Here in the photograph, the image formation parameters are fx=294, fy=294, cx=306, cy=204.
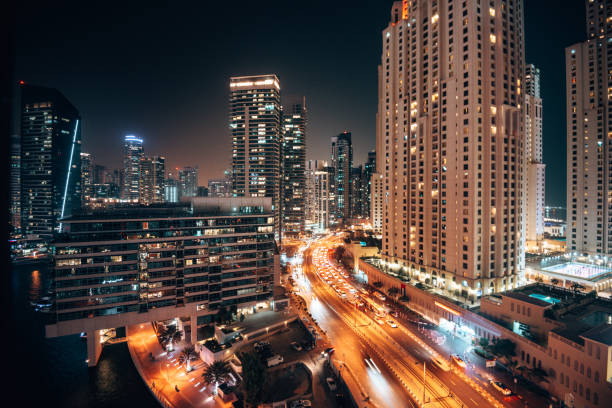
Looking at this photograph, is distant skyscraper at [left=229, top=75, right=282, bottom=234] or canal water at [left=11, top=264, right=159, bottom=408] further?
distant skyscraper at [left=229, top=75, right=282, bottom=234]

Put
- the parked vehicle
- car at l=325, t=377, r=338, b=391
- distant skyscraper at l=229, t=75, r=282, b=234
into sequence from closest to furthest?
car at l=325, t=377, r=338, b=391 < the parked vehicle < distant skyscraper at l=229, t=75, r=282, b=234

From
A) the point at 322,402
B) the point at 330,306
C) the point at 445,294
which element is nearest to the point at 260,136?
the point at 330,306

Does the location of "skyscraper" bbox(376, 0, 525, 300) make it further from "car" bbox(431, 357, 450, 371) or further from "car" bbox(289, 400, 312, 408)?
"car" bbox(289, 400, 312, 408)

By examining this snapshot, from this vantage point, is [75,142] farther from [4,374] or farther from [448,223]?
[4,374]

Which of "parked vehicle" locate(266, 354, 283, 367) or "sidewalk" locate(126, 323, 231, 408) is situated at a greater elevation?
"parked vehicle" locate(266, 354, 283, 367)

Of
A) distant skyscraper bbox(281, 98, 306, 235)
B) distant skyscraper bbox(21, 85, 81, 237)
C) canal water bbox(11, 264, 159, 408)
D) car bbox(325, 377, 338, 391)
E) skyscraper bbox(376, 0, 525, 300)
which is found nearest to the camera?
car bbox(325, 377, 338, 391)

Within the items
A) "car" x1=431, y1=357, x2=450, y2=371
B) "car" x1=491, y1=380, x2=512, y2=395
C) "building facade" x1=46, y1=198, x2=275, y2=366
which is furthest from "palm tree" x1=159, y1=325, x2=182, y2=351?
"car" x1=491, y1=380, x2=512, y2=395

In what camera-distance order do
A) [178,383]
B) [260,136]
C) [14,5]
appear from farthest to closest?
[260,136] → [178,383] → [14,5]
